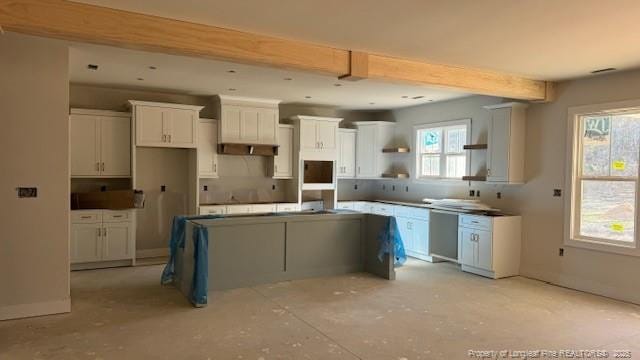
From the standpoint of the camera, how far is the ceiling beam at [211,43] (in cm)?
315

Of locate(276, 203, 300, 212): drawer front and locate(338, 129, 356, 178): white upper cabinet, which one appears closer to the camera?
locate(276, 203, 300, 212): drawer front

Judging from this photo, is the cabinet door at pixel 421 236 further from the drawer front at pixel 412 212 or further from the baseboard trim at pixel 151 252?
the baseboard trim at pixel 151 252

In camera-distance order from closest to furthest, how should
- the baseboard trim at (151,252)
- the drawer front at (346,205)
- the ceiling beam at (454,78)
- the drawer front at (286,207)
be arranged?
the ceiling beam at (454,78), the baseboard trim at (151,252), the drawer front at (286,207), the drawer front at (346,205)

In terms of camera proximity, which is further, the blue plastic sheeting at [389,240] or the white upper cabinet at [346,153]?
the white upper cabinet at [346,153]

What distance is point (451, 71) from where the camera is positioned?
16.6 ft

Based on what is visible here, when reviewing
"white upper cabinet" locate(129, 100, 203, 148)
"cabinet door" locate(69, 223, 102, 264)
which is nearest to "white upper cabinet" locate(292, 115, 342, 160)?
"white upper cabinet" locate(129, 100, 203, 148)

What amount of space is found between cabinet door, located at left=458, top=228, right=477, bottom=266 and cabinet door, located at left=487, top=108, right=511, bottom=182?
2.76ft

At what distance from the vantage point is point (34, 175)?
14.0ft

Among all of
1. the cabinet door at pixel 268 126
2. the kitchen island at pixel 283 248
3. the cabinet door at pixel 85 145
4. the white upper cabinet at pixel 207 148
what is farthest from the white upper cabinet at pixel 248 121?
the kitchen island at pixel 283 248

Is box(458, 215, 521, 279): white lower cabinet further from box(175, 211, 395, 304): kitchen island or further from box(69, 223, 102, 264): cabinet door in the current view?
box(69, 223, 102, 264): cabinet door

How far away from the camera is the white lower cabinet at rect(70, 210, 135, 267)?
6.03m

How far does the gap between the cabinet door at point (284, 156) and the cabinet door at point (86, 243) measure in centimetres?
297

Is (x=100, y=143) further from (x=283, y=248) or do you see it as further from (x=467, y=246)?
(x=467, y=246)

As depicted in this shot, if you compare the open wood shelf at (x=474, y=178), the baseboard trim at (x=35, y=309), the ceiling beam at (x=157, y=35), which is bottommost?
the baseboard trim at (x=35, y=309)
